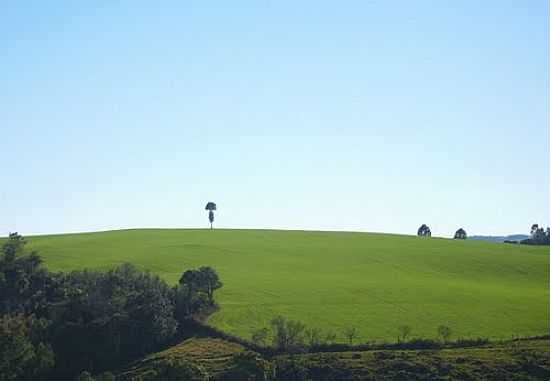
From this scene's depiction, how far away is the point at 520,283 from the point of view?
99.8m

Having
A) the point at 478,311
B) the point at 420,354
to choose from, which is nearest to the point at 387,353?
the point at 420,354

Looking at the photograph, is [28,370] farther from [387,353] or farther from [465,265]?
[465,265]

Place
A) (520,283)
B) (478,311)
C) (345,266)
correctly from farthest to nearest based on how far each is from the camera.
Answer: (345,266) < (520,283) < (478,311)

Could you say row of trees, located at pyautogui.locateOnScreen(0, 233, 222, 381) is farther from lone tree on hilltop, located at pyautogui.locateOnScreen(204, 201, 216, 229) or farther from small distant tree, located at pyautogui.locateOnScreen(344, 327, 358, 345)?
lone tree on hilltop, located at pyautogui.locateOnScreen(204, 201, 216, 229)

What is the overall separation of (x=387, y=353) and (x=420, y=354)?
2.68 metres

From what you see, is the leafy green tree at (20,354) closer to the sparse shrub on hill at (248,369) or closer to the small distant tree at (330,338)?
the sparse shrub on hill at (248,369)

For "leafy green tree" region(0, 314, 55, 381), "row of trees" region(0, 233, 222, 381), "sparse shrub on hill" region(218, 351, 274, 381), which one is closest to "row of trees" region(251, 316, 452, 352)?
"sparse shrub on hill" region(218, 351, 274, 381)

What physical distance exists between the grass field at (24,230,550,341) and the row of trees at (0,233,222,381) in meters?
4.33

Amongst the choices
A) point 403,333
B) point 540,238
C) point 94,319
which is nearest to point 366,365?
point 403,333

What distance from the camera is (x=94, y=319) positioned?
7700 centimetres

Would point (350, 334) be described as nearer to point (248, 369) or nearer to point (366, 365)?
point (366, 365)

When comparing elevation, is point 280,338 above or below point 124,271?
below

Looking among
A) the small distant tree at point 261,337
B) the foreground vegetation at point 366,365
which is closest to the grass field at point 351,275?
the small distant tree at point 261,337

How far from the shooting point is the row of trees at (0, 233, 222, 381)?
7025 cm
